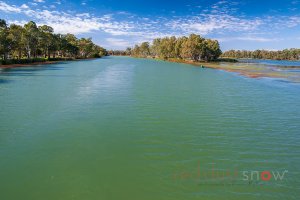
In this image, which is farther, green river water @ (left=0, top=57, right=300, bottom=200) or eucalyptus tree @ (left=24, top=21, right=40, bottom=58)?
eucalyptus tree @ (left=24, top=21, right=40, bottom=58)

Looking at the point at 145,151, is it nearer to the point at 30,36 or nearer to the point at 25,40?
the point at 25,40

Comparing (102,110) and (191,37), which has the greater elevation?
(191,37)

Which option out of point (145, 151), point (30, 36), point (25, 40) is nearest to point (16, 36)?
point (25, 40)

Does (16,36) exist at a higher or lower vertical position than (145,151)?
higher

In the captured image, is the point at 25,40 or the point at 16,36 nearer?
the point at 16,36

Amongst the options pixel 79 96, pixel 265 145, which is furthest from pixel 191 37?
pixel 265 145

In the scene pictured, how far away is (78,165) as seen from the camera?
12.3 m

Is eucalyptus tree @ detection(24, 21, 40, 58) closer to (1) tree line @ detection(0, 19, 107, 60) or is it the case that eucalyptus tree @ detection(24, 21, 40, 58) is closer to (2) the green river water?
(1) tree line @ detection(0, 19, 107, 60)

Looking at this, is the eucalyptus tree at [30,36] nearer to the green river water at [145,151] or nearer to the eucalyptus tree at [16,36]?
the eucalyptus tree at [16,36]

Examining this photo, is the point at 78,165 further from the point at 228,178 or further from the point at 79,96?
the point at 79,96

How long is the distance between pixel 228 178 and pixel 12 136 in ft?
42.5

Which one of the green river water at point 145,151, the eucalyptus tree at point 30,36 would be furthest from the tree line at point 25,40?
the green river water at point 145,151

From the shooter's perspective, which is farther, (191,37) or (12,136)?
(191,37)

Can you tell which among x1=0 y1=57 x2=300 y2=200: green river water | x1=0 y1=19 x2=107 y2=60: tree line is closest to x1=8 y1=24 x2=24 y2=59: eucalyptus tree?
x1=0 y1=19 x2=107 y2=60: tree line
